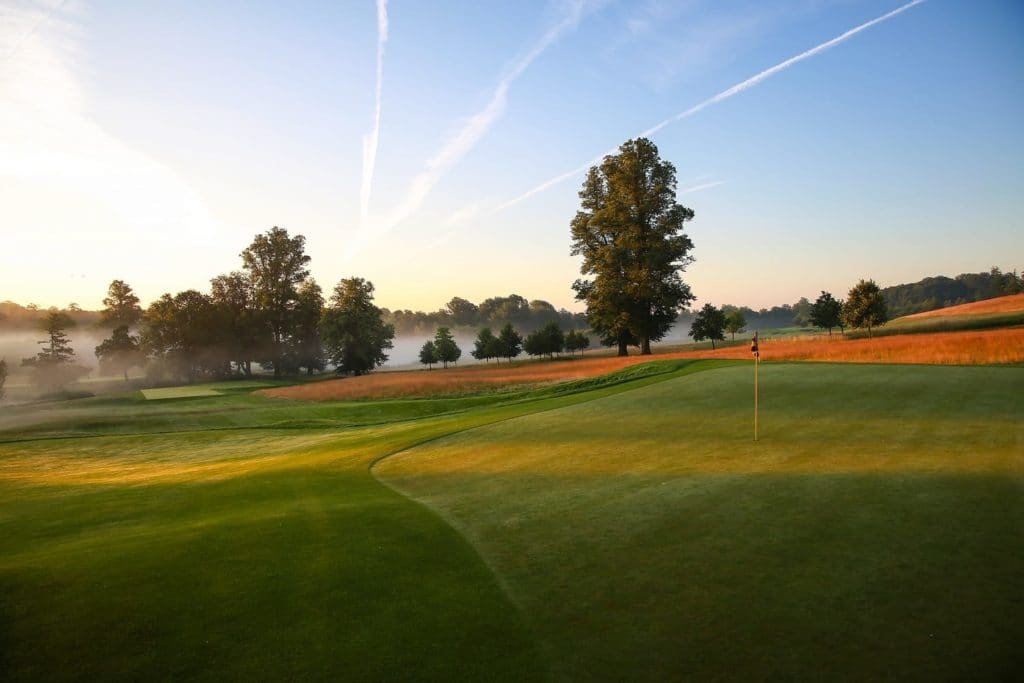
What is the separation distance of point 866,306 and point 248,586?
58.0 m

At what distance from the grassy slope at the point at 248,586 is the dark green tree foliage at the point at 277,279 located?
202 ft

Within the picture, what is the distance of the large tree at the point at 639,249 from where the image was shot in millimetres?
49594

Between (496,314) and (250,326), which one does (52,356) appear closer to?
(250,326)

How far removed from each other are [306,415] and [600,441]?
76.1ft

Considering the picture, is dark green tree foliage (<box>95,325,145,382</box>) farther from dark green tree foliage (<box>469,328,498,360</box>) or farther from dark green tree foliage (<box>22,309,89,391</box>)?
dark green tree foliage (<box>469,328,498,360</box>)

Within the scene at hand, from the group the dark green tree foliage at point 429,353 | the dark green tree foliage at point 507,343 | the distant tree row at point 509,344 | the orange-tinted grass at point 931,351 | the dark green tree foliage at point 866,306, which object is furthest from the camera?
the dark green tree foliage at point 429,353

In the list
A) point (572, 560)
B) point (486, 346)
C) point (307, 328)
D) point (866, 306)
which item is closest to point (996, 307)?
point (866, 306)

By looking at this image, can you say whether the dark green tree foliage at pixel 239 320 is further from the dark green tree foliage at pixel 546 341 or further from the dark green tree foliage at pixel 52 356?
the dark green tree foliage at pixel 546 341

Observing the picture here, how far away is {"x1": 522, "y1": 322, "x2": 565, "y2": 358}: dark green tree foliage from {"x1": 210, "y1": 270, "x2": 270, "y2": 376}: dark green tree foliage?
3796 cm

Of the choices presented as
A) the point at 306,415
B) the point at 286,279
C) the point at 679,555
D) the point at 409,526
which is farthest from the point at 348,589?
the point at 286,279

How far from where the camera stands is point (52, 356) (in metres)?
61.2

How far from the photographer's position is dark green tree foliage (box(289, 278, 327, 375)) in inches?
2950

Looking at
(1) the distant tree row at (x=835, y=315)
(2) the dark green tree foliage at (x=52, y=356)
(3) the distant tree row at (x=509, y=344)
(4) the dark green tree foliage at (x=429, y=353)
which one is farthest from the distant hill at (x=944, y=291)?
(2) the dark green tree foliage at (x=52, y=356)

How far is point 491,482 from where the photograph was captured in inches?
443
